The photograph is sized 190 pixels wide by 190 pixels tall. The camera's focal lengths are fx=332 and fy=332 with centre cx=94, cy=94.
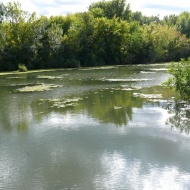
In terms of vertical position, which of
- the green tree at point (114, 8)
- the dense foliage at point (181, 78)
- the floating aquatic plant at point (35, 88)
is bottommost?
the floating aquatic plant at point (35, 88)

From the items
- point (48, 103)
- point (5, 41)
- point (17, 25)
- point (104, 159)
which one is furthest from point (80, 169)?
point (17, 25)

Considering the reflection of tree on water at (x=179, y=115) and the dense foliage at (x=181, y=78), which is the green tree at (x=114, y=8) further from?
the reflection of tree on water at (x=179, y=115)

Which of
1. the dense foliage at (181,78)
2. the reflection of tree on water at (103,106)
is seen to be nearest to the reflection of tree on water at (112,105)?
the reflection of tree on water at (103,106)

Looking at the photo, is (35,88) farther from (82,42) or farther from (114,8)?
(114,8)

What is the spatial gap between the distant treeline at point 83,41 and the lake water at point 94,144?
23.7 metres

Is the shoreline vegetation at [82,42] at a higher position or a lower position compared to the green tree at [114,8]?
lower

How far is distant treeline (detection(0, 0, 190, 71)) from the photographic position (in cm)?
3962

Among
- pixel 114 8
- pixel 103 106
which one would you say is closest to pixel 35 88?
pixel 103 106

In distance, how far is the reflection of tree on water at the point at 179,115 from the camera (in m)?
11.2

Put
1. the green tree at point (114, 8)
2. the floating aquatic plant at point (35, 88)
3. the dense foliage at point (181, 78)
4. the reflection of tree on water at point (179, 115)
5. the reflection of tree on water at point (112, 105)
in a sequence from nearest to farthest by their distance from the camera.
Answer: the reflection of tree on water at point (179, 115) < the reflection of tree on water at point (112, 105) < the dense foliage at point (181, 78) < the floating aquatic plant at point (35, 88) < the green tree at point (114, 8)

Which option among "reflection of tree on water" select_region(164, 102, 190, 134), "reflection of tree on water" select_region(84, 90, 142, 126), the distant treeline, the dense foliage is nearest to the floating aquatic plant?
"reflection of tree on water" select_region(84, 90, 142, 126)

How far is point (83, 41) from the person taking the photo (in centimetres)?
4662

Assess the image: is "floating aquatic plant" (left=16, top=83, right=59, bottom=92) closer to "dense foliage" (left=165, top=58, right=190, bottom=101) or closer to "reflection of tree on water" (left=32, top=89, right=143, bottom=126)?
"reflection of tree on water" (left=32, top=89, right=143, bottom=126)

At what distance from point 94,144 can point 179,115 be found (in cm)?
485
